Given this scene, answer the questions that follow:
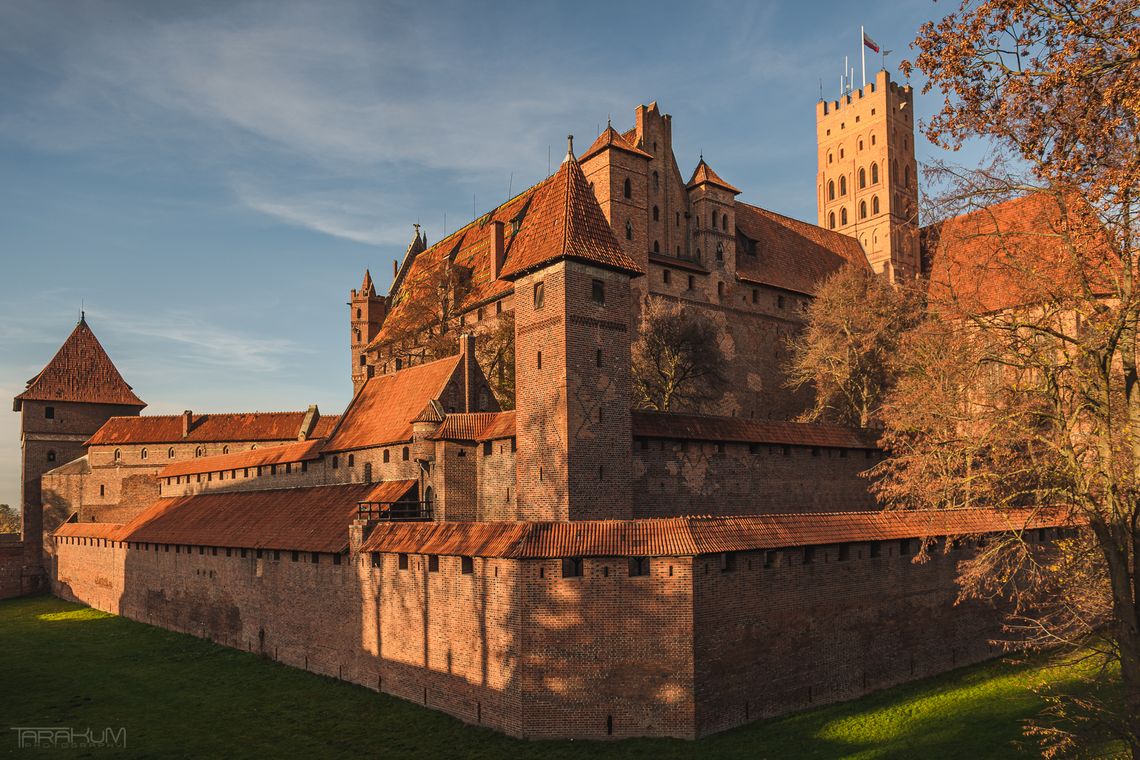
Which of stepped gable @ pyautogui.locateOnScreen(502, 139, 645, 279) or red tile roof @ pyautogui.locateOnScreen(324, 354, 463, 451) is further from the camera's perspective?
red tile roof @ pyautogui.locateOnScreen(324, 354, 463, 451)

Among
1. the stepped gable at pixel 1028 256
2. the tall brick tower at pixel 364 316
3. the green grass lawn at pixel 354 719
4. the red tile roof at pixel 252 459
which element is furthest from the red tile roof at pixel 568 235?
the tall brick tower at pixel 364 316

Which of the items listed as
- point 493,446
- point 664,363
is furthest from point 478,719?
point 664,363

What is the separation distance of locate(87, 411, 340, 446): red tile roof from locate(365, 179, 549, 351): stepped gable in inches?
324

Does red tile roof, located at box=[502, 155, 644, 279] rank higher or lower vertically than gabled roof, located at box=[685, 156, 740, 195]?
lower

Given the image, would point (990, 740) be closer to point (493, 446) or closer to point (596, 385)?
point (596, 385)

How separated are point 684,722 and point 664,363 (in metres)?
17.2

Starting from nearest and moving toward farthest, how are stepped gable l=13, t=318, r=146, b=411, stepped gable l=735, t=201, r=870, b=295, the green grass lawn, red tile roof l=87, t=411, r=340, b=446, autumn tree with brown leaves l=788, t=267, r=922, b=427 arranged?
the green grass lawn
autumn tree with brown leaves l=788, t=267, r=922, b=427
stepped gable l=735, t=201, r=870, b=295
red tile roof l=87, t=411, r=340, b=446
stepped gable l=13, t=318, r=146, b=411

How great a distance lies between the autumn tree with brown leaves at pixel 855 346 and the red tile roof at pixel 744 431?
8.59 feet

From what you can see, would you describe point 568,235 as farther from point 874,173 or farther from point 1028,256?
point 874,173

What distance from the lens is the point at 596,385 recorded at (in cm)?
2202

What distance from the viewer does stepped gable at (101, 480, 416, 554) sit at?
25344 mm

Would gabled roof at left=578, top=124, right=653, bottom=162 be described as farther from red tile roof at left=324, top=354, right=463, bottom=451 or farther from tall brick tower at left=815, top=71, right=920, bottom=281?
tall brick tower at left=815, top=71, right=920, bottom=281

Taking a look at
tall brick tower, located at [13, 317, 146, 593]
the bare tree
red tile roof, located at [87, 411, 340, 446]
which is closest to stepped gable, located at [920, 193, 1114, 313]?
the bare tree

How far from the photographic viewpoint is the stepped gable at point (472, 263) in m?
39.2
